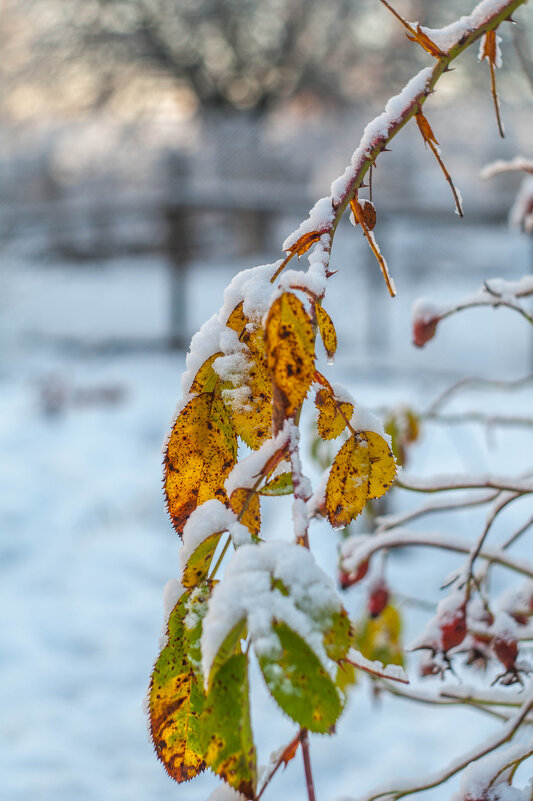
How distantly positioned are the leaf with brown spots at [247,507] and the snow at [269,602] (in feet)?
0.10

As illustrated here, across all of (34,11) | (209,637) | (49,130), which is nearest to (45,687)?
(209,637)

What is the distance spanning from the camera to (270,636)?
20 cm

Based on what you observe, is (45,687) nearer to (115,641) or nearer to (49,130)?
(115,641)

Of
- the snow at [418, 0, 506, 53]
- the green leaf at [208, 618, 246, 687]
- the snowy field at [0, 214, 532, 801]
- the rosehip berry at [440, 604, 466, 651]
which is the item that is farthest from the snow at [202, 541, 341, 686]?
the snowy field at [0, 214, 532, 801]

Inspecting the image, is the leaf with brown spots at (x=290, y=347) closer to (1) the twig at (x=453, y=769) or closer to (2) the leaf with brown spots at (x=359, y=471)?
(2) the leaf with brown spots at (x=359, y=471)

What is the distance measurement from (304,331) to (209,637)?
0.29 feet

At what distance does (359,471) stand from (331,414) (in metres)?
0.02

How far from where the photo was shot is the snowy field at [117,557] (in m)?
1.21

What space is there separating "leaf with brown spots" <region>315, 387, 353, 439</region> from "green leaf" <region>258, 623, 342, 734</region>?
86 mm

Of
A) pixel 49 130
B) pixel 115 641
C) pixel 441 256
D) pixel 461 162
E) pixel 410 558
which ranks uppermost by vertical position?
pixel 441 256

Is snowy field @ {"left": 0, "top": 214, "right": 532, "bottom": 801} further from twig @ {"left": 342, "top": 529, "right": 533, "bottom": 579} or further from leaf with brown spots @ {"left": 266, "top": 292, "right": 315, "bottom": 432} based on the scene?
leaf with brown spots @ {"left": 266, "top": 292, "right": 315, "bottom": 432}

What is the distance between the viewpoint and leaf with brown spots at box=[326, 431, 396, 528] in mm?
269

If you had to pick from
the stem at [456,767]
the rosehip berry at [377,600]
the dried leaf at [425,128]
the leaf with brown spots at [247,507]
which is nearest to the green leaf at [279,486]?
the leaf with brown spots at [247,507]

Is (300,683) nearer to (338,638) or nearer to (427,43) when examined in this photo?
(338,638)
